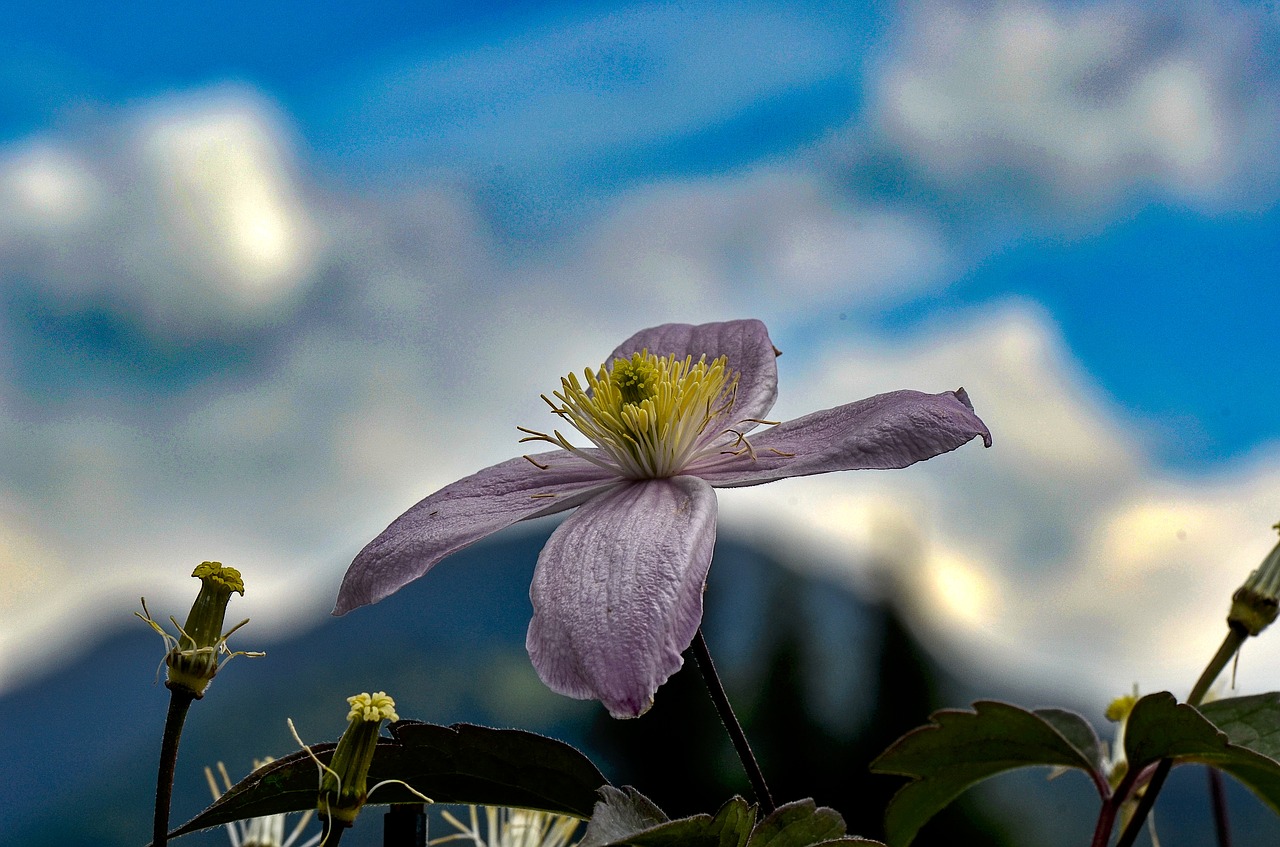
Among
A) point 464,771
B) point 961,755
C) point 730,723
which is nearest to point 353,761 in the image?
point 464,771

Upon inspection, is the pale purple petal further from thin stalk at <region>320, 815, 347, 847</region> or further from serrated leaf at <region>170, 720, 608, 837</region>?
thin stalk at <region>320, 815, 347, 847</region>

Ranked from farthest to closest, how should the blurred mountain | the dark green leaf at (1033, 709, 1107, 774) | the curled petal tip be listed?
the blurred mountain
the dark green leaf at (1033, 709, 1107, 774)
the curled petal tip

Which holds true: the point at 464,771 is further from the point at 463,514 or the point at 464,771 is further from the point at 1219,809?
the point at 1219,809

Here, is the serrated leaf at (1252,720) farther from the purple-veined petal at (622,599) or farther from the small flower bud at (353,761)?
the small flower bud at (353,761)

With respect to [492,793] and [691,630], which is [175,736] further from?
[691,630]

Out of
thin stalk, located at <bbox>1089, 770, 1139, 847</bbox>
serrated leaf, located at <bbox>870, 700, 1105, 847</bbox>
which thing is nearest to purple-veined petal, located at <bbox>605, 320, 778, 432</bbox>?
serrated leaf, located at <bbox>870, 700, 1105, 847</bbox>

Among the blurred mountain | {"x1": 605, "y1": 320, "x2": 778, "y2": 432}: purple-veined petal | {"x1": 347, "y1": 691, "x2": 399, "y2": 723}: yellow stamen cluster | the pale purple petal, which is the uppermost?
{"x1": 605, "y1": 320, "x2": 778, "y2": 432}: purple-veined petal

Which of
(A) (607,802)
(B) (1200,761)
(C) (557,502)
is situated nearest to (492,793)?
(A) (607,802)

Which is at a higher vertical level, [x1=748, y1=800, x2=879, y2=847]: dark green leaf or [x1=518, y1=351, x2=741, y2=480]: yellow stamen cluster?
[x1=518, y1=351, x2=741, y2=480]: yellow stamen cluster
